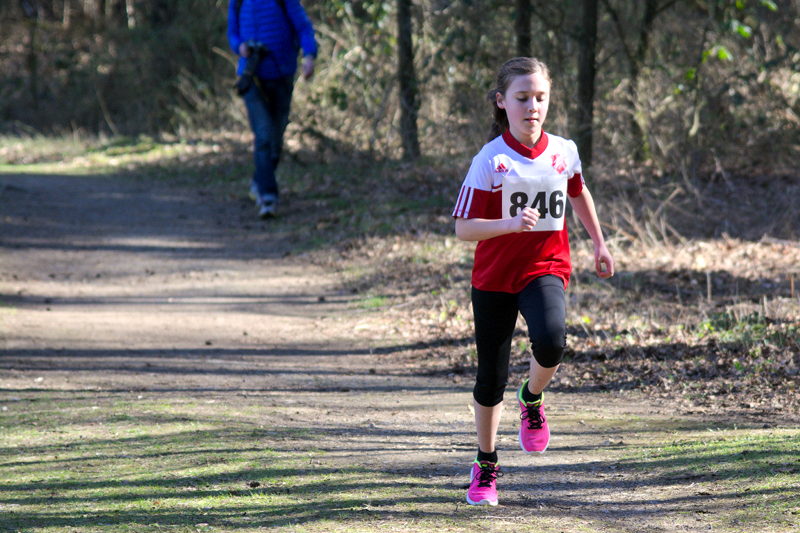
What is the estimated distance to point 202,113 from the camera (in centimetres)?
2045

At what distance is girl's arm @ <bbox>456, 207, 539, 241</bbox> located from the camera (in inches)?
146

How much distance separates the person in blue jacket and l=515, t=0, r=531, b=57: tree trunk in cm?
272

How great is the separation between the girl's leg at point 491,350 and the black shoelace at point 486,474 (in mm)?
67

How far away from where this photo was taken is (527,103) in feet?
12.7

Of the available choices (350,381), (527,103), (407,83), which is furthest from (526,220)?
(407,83)

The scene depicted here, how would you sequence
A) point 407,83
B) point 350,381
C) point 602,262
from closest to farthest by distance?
point 602,262, point 350,381, point 407,83

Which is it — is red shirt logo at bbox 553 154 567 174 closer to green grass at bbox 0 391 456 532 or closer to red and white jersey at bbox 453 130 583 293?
red and white jersey at bbox 453 130 583 293

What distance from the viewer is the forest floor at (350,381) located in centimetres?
403

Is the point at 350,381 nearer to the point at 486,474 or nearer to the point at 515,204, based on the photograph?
the point at 486,474

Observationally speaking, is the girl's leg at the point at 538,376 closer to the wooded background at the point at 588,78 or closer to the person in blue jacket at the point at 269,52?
the wooded background at the point at 588,78

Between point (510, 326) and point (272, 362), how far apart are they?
11.9 feet

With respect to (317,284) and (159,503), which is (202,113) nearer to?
(317,284)

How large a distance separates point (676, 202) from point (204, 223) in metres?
6.07

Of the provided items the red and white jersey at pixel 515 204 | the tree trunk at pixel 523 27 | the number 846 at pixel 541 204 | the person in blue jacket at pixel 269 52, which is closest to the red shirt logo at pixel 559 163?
the red and white jersey at pixel 515 204
